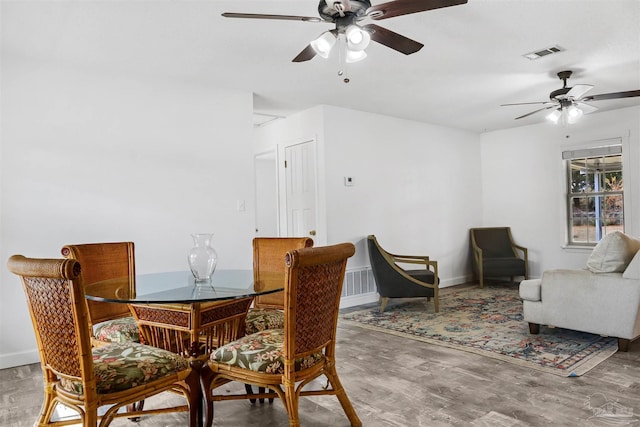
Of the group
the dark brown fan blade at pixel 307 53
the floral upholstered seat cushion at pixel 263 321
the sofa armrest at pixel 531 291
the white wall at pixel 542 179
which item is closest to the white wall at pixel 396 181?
the white wall at pixel 542 179

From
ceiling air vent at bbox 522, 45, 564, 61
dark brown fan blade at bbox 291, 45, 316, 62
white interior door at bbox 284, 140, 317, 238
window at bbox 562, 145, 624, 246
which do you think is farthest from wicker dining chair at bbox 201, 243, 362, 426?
window at bbox 562, 145, 624, 246

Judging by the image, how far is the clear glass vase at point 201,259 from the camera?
2.29 m

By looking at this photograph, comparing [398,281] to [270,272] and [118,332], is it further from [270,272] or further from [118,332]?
[118,332]

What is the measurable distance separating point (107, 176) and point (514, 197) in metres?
5.76

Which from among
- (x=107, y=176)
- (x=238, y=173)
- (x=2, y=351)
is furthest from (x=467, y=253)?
(x=2, y=351)


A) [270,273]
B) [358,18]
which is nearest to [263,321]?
[270,273]

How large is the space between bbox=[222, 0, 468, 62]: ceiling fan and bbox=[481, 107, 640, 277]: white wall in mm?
4589

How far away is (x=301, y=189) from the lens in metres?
5.49

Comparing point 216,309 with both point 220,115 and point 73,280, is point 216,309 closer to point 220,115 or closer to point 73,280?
point 73,280

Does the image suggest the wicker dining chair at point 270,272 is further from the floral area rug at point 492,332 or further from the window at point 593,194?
the window at point 593,194

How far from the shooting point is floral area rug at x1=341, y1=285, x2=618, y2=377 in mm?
3135

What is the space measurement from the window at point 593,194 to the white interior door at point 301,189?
3.76 metres

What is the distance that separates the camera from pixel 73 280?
154 cm

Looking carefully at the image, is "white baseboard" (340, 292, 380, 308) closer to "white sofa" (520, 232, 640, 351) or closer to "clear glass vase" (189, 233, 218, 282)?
"white sofa" (520, 232, 640, 351)
